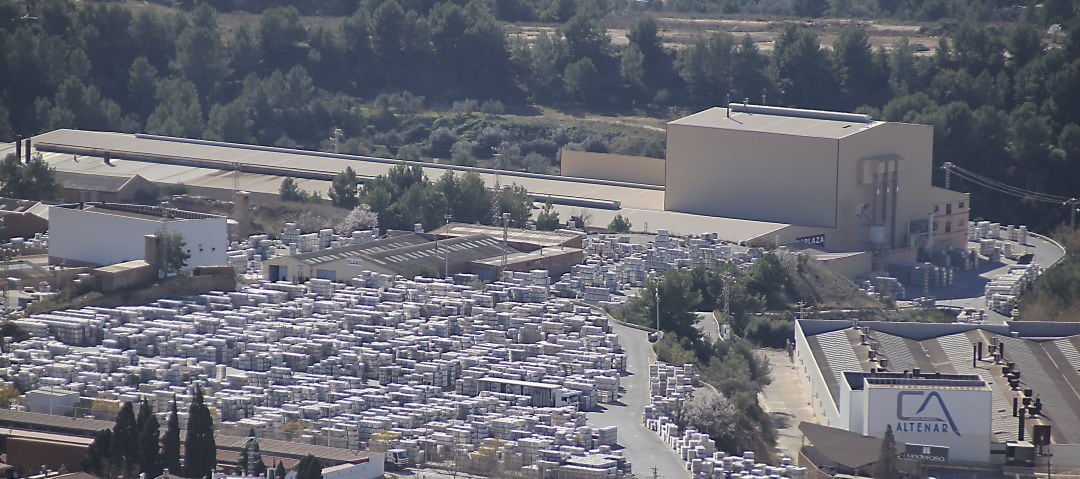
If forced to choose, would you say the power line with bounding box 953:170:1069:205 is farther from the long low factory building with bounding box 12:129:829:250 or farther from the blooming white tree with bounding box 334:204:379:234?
the blooming white tree with bounding box 334:204:379:234

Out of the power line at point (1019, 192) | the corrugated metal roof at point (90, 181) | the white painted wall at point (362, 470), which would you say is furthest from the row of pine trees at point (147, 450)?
the power line at point (1019, 192)

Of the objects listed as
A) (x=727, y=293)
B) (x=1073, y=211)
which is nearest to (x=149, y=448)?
(x=727, y=293)

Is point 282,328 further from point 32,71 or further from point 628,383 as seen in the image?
point 32,71

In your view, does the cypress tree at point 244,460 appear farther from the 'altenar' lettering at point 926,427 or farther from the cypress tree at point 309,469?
the 'altenar' lettering at point 926,427

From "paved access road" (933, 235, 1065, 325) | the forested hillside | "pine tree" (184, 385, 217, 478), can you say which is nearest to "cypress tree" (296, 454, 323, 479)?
"pine tree" (184, 385, 217, 478)

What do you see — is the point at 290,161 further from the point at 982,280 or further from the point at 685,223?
the point at 982,280

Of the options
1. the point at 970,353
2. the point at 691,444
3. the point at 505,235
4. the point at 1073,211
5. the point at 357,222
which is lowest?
the point at 691,444
